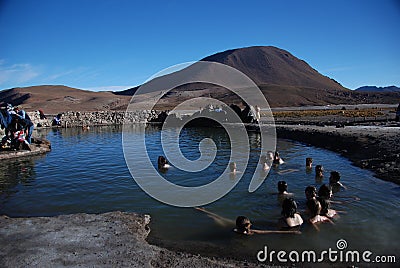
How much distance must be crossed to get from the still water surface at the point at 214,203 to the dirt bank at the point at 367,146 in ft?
2.32

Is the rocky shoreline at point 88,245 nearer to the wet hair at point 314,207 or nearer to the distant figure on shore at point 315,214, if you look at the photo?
the distant figure on shore at point 315,214

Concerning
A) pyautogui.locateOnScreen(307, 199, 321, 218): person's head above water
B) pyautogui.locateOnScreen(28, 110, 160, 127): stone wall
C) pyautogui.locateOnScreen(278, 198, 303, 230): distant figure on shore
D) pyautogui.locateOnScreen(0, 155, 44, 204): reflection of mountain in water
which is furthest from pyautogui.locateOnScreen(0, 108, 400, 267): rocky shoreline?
pyautogui.locateOnScreen(28, 110, 160, 127): stone wall

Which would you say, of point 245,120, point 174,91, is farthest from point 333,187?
point 174,91

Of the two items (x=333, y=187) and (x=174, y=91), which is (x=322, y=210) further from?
(x=174, y=91)

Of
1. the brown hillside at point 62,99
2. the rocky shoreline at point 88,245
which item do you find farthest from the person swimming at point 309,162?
the brown hillside at point 62,99

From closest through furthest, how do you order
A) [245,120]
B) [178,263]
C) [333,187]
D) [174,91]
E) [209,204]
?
[178,263], [209,204], [333,187], [245,120], [174,91]

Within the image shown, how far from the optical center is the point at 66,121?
53812 mm

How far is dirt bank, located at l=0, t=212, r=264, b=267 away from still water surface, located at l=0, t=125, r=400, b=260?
0.80m

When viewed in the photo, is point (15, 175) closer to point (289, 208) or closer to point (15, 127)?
point (15, 127)

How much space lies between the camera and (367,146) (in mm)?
17844

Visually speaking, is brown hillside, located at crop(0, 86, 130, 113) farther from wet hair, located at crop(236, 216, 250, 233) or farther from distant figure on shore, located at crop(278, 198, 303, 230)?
distant figure on shore, located at crop(278, 198, 303, 230)

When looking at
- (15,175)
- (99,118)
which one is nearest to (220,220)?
(15,175)

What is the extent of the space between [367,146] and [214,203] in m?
11.5

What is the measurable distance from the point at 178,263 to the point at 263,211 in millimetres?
4258
